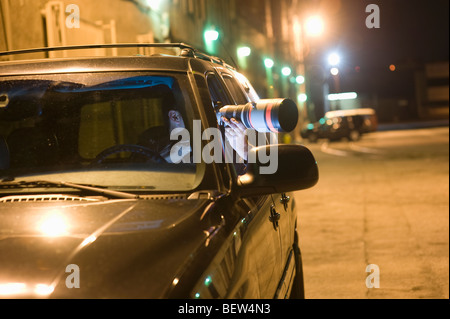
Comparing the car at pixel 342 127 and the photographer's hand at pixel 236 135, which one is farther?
the car at pixel 342 127

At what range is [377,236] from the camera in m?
8.23

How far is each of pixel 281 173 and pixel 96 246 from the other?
89cm

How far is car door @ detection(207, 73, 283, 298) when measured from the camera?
2232 mm

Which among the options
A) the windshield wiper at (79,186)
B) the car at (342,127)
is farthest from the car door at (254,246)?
the car at (342,127)

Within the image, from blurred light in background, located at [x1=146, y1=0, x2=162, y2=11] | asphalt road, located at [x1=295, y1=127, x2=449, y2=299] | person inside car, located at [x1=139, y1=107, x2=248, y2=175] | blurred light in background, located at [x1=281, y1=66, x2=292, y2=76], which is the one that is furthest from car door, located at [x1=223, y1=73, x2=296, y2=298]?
blurred light in background, located at [x1=281, y1=66, x2=292, y2=76]

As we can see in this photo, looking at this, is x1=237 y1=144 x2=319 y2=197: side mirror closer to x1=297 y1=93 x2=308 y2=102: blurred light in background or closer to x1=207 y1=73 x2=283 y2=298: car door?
x1=207 y1=73 x2=283 y2=298: car door

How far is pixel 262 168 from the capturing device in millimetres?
2520

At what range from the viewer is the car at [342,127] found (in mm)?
38500

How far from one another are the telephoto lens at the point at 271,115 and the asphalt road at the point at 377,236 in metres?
3.30

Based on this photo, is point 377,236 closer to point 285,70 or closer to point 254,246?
point 254,246

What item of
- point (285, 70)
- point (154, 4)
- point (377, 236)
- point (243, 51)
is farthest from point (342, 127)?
point (377, 236)

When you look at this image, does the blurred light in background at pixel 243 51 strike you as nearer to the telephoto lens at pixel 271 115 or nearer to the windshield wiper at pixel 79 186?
the telephoto lens at pixel 271 115

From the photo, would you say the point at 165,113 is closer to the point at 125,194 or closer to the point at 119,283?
the point at 125,194

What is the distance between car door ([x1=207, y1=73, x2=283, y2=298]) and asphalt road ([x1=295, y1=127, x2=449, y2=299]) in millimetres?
2757
